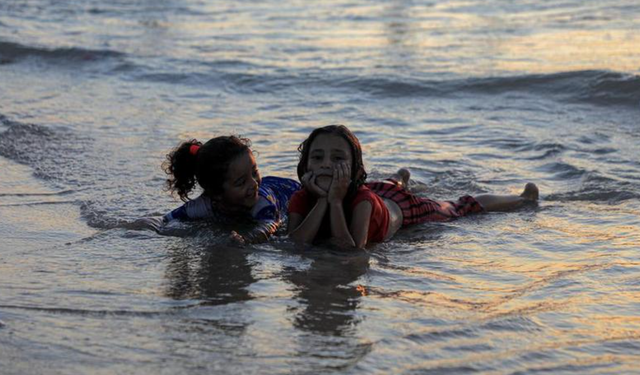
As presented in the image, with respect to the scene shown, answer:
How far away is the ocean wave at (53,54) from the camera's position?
14.8m

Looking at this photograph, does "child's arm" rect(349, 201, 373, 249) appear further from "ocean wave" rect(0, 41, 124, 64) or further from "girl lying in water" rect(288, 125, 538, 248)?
"ocean wave" rect(0, 41, 124, 64)

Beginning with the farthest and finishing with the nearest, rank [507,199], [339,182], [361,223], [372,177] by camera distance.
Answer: [372,177] < [507,199] < [361,223] < [339,182]

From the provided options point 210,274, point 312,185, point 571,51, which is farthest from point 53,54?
point 210,274

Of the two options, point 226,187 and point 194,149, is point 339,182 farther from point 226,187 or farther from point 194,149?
point 194,149

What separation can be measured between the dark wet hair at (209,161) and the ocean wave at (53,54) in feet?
29.8

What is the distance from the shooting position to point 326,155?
5.58 m

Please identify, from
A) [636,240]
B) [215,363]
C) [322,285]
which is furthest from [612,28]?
[215,363]

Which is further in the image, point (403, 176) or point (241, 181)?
point (403, 176)

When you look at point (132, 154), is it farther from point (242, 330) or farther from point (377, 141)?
point (242, 330)

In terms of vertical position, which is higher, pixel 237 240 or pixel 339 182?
pixel 339 182

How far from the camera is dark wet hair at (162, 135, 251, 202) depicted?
18.9 feet

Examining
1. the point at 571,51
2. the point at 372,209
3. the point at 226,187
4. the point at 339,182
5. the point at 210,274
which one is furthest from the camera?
the point at 571,51

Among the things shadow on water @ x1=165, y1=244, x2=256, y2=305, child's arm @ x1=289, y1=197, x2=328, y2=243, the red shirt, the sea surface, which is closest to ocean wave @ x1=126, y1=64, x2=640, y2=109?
the sea surface

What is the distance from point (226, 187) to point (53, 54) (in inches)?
402
